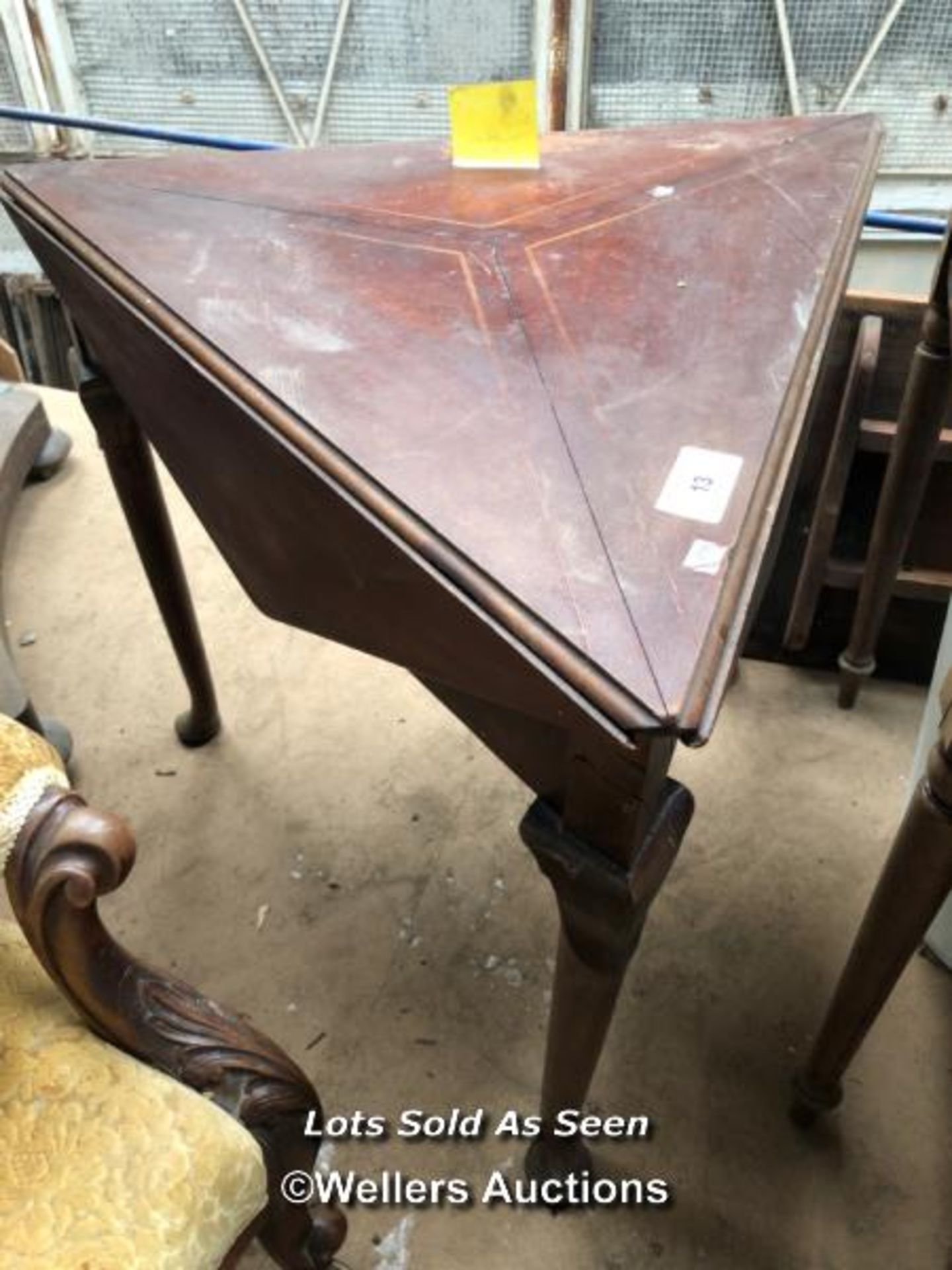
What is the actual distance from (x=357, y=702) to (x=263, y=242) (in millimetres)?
847

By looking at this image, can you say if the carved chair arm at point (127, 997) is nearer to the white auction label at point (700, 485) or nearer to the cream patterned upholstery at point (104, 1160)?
the cream patterned upholstery at point (104, 1160)

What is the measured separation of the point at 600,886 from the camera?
0.60m

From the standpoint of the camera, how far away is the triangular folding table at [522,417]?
1.76 feet

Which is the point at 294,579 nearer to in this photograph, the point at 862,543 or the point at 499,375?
the point at 499,375

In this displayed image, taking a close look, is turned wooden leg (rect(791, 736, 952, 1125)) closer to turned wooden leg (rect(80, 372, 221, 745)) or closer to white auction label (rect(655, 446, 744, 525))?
white auction label (rect(655, 446, 744, 525))

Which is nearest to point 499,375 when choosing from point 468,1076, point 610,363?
point 610,363

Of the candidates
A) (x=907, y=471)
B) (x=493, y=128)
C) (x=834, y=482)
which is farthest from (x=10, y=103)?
(x=907, y=471)

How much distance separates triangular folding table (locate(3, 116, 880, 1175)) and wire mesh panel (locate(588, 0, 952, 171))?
2578 millimetres

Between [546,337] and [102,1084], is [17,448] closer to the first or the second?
[546,337]

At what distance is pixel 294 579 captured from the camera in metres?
0.71

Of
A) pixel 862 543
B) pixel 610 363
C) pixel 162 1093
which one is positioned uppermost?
pixel 610 363

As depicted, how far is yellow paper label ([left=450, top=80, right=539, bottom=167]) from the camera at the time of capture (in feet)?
3.55

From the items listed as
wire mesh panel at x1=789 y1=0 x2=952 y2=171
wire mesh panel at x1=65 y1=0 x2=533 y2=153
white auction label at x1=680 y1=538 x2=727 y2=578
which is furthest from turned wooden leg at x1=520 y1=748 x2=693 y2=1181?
wire mesh panel at x1=65 y1=0 x2=533 y2=153

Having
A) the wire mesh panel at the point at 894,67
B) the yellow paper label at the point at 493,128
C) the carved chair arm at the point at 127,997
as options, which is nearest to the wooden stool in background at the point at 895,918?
the carved chair arm at the point at 127,997
